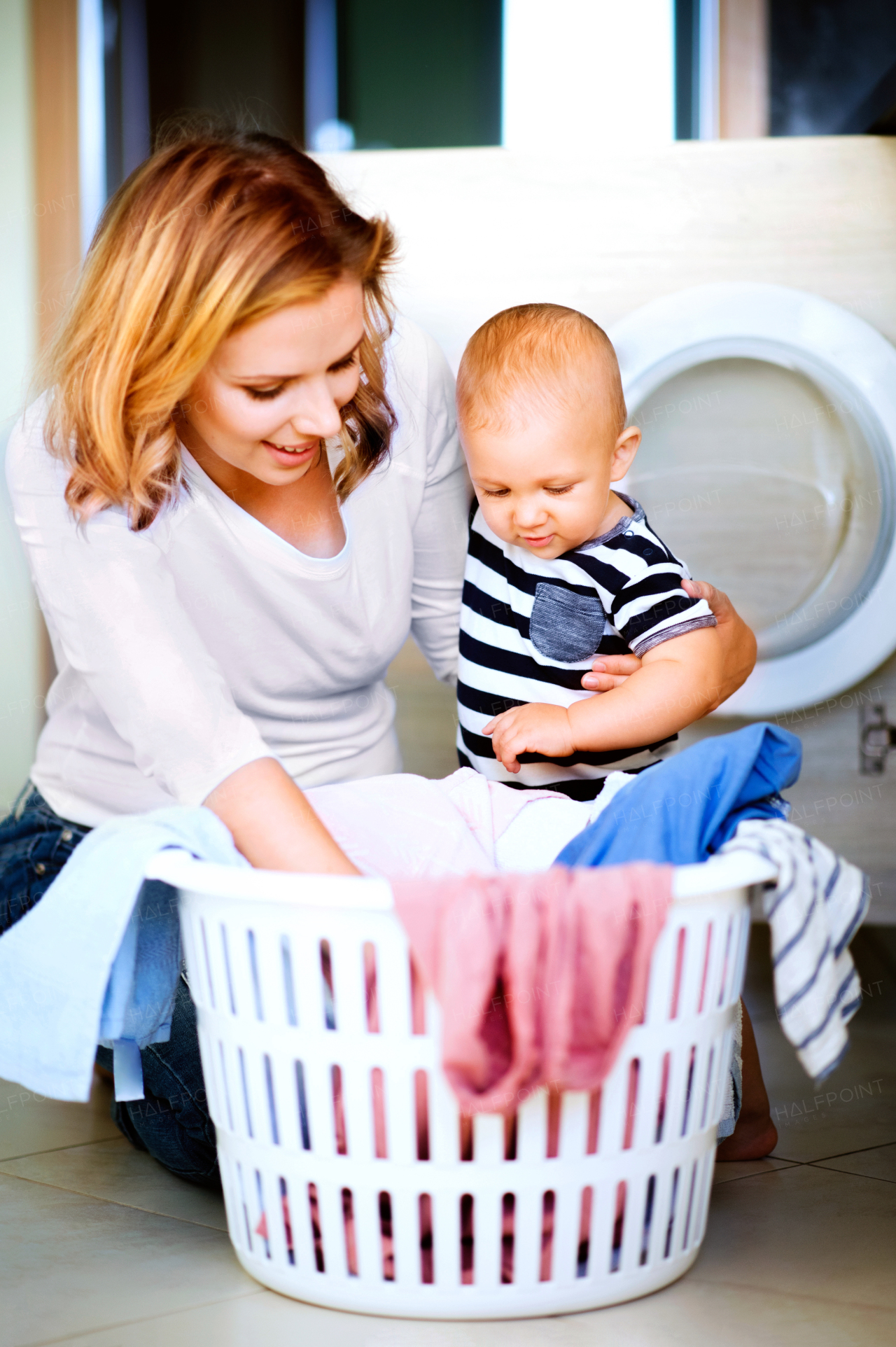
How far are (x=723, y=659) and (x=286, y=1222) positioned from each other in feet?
1.91

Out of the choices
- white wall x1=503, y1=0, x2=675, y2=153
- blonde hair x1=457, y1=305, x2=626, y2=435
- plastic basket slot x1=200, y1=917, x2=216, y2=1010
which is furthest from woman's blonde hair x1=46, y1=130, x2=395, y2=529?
white wall x1=503, y1=0, x2=675, y2=153

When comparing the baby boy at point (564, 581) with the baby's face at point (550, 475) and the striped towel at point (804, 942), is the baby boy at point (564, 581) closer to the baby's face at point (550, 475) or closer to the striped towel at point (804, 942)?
the baby's face at point (550, 475)

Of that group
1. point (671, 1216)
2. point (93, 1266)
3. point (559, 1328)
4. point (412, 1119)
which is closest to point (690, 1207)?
point (671, 1216)

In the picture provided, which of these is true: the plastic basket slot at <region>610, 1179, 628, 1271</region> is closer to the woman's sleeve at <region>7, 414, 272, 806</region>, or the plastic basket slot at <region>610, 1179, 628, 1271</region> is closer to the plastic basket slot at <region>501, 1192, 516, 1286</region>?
the plastic basket slot at <region>501, 1192, 516, 1286</region>

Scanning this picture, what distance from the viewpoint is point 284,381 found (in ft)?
2.98

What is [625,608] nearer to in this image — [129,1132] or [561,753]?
[561,753]

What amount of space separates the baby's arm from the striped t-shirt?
0.07ft

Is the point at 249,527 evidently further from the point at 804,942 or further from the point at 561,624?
the point at 804,942

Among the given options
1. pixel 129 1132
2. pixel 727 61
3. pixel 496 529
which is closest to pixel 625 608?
pixel 496 529

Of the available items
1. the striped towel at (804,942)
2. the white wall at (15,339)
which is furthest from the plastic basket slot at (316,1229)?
the white wall at (15,339)

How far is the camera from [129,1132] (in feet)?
3.66

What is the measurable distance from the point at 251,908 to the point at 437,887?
0.41 feet

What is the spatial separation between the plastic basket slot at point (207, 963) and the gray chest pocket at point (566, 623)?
47 centimetres

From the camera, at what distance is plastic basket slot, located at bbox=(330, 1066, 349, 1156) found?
0.76 m
